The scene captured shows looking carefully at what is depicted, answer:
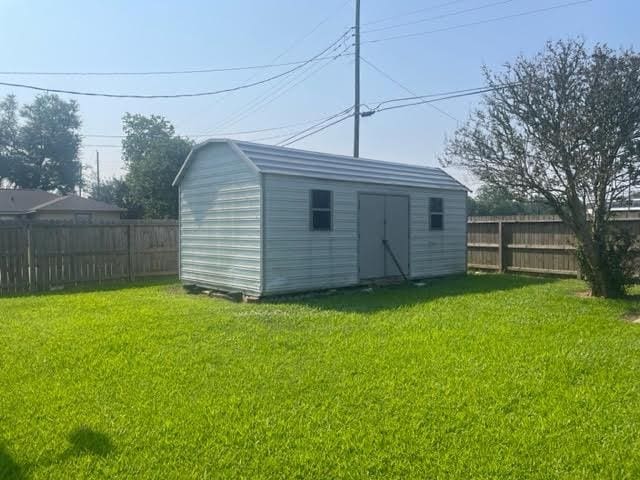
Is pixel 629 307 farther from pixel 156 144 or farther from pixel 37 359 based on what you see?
pixel 156 144

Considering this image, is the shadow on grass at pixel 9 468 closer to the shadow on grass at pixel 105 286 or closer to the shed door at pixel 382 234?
the shadow on grass at pixel 105 286

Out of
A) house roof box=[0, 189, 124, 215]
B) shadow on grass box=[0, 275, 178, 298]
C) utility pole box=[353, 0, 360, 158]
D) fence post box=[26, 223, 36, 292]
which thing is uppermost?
utility pole box=[353, 0, 360, 158]

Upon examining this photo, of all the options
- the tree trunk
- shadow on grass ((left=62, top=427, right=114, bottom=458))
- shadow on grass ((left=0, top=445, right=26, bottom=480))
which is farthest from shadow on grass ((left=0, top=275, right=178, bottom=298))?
the tree trunk

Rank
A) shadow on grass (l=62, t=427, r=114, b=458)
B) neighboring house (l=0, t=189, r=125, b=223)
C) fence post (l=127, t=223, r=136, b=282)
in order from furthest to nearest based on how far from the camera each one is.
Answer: neighboring house (l=0, t=189, r=125, b=223)
fence post (l=127, t=223, r=136, b=282)
shadow on grass (l=62, t=427, r=114, b=458)

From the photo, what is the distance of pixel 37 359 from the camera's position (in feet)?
17.3

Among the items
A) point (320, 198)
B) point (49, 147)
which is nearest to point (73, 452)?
point (320, 198)

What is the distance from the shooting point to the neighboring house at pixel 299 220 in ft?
30.2

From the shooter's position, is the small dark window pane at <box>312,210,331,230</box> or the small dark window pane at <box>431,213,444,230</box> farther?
the small dark window pane at <box>431,213,444,230</box>

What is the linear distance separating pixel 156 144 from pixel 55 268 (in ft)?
62.4

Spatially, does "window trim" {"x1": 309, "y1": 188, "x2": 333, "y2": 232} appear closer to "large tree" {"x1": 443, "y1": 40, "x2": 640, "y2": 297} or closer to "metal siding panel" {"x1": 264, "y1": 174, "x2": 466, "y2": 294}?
"metal siding panel" {"x1": 264, "y1": 174, "x2": 466, "y2": 294}

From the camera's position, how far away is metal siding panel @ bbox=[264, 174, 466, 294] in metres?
9.17

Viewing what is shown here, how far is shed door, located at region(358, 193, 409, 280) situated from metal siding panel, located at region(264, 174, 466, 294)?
0.16 metres

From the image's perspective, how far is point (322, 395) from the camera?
420cm

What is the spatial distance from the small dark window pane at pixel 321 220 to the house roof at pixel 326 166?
2.18ft
